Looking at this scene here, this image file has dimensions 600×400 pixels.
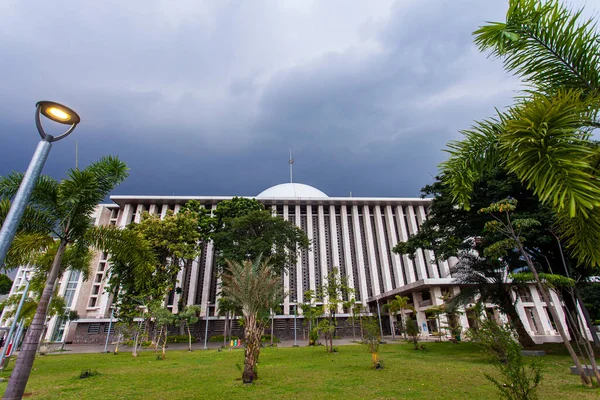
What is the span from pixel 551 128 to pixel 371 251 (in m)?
48.5

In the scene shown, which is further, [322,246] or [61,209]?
[322,246]

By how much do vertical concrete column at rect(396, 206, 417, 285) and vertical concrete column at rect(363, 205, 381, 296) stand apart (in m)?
4.77

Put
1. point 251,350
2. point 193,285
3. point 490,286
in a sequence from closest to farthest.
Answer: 1. point 251,350
2. point 490,286
3. point 193,285

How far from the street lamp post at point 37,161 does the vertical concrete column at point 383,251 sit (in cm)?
4717

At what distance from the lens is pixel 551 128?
264 cm

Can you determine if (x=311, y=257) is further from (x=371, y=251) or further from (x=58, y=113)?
(x=58, y=113)

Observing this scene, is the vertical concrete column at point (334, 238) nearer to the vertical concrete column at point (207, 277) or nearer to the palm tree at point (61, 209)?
the vertical concrete column at point (207, 277)

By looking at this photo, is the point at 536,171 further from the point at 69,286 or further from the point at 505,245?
the point at 69,286

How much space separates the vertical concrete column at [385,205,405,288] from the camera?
46.9 m

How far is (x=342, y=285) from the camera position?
23.2 meters

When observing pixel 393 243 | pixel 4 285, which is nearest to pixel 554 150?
pixel 393 243

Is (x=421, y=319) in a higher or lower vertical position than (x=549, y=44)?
lower

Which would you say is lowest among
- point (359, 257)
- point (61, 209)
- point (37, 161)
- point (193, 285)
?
point (37, 161)

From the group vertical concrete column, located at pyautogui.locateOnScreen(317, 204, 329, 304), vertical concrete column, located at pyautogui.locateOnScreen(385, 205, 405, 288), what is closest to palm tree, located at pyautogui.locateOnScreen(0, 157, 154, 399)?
vertical concrete column, located at pyautogui.locateOnScreen(317, 204, 329, 304)
